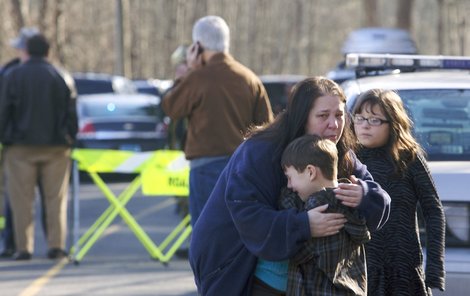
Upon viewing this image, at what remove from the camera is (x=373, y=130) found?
227 inches

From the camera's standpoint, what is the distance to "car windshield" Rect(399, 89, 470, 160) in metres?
7.61

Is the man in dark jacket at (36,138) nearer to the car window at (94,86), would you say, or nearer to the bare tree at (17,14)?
the car window at (94,86)

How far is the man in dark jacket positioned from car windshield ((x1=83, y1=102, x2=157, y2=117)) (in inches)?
407

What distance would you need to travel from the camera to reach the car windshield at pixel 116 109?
22.3 m

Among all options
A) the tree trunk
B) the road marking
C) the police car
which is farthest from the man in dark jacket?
the tree trunk

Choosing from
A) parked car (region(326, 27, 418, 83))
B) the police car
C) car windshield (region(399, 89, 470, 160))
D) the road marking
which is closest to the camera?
the police car

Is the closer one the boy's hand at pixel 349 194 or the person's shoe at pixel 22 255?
the boy's hand at pixel 349 194

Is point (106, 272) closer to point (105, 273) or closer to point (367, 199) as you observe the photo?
point (105, 273)

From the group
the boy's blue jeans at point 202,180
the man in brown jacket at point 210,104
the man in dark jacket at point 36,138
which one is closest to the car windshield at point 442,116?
the man in brown jacket at point 210,104

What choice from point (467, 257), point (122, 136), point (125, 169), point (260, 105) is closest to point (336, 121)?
point (467, 257)

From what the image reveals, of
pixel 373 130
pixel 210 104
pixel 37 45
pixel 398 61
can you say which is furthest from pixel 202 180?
pixel 37 45

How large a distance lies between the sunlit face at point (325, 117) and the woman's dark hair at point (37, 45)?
23.0 feet

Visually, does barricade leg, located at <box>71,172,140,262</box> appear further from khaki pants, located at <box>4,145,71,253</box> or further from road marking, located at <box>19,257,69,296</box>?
khaki pants, located at <box>4,145,71,253</box>

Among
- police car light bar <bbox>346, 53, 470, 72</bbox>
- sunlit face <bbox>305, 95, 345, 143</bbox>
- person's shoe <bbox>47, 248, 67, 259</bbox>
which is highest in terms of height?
sunlit face <bbox>305, 95, 345, 143</bbox>
